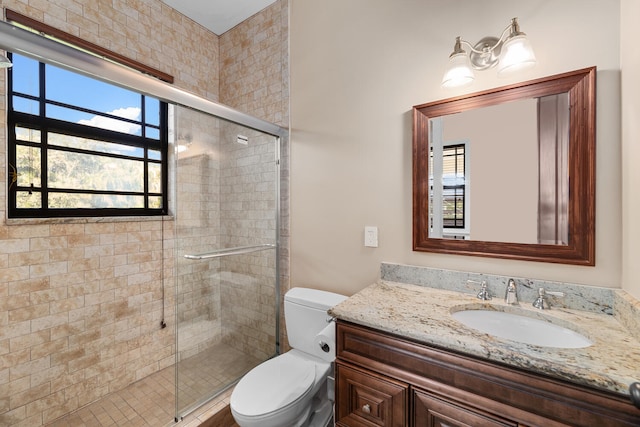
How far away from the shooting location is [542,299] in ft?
3.82

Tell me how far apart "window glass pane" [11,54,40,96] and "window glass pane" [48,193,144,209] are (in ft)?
2.12

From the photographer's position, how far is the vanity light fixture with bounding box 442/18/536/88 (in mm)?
1182

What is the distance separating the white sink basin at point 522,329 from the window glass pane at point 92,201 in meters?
2.32

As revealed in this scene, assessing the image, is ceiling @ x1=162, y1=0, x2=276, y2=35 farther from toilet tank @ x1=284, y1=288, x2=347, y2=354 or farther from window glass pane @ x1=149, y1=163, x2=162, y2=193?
toilet tank @ x1=284, y1=288, x2=347, y2=354

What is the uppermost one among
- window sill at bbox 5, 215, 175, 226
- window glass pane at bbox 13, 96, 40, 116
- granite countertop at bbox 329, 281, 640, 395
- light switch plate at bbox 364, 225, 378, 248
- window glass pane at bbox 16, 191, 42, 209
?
window glass pane at bbox 13, 96, 40, 116

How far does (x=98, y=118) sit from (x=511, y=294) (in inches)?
108

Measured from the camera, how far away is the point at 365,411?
1.08 m

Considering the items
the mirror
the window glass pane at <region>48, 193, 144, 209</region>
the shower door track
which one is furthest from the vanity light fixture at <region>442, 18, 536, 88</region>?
the window glass pane at <region>48, 193, 144, 209</region>

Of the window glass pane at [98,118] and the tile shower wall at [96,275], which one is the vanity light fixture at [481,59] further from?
the window glass pane at [98,118]

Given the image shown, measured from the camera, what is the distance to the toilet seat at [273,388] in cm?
127

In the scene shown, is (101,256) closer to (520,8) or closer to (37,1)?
(37,1)

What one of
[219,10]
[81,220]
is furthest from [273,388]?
[219,10]

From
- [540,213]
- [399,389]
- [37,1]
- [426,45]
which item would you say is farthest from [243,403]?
[37,1]

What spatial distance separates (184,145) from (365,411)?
5.47ft
